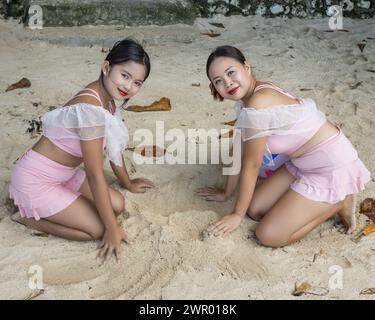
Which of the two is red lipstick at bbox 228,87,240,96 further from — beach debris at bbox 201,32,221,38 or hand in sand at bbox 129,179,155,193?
beach debris at bbox 201,32,221,38

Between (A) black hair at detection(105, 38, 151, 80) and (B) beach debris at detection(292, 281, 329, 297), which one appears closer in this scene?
(B) beach debris at detection(292, 281, 329, 297)

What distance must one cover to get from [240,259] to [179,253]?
257mm

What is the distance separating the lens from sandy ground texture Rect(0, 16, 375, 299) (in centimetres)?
A: 210

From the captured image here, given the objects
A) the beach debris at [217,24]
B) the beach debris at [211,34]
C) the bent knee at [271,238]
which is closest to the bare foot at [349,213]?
the bent knee at [271,238]

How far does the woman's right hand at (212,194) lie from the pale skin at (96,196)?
1.47 feet

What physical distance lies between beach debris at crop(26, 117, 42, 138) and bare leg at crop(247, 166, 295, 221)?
4.67 ft

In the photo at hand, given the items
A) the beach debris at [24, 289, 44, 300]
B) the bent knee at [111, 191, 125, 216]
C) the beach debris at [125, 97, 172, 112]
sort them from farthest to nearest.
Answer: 1. the beach debris at [125, 97, 172, 112]
2. the bent knee at [111, 191, 125, 216]
3. the beach debris at [24, 289, 44, 300]

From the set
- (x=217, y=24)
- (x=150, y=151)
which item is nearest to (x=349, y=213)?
(x=150, y=151)

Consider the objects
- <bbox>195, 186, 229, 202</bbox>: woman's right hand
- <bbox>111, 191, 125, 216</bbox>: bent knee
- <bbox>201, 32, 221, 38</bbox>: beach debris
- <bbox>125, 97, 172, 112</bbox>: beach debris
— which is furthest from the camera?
<bbox>201, 32, 221, 38</bbox>: beach debris

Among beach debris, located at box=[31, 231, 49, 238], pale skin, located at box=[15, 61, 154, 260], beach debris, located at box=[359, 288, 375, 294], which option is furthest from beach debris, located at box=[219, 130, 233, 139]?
beach debris, located at box=[359, 288, 375, 294]

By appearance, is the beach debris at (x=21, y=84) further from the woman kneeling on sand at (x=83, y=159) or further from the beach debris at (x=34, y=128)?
the woman kneeling on sand at (x=83, y=159)

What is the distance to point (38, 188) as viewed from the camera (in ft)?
7.64

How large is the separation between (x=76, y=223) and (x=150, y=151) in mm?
858
